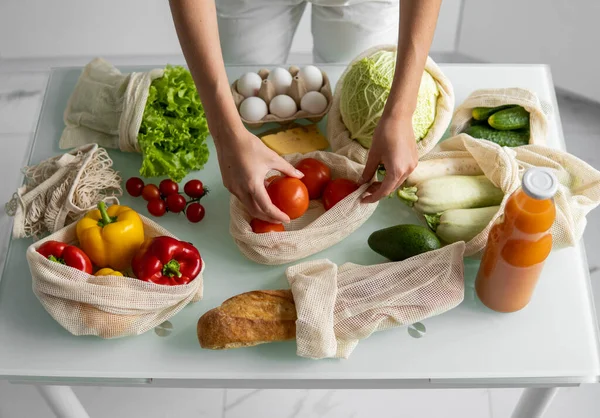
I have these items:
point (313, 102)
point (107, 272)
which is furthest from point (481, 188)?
point (107, 272)

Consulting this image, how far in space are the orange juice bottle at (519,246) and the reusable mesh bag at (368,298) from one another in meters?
0.06

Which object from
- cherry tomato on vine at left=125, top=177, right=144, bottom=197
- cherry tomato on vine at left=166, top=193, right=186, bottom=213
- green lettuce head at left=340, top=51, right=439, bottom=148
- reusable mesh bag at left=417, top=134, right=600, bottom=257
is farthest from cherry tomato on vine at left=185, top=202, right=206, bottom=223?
reusable mesh bag at left=417, top=134, right=600, bottom=257

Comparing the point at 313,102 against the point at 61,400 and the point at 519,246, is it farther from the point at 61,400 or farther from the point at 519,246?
the point at 61,400

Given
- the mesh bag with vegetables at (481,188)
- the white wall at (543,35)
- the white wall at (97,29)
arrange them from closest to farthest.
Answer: the mesh bag with vegetables at (481,188) < the white wall at (543,35) < the white wall at (97,29)

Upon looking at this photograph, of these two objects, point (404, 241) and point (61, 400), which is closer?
point (404, 241)

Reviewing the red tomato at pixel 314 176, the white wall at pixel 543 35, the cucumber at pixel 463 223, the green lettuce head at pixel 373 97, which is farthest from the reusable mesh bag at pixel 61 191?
the white wall at pixel 543 35

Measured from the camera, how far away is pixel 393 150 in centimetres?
127

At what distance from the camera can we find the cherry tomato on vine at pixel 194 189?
1448 mm

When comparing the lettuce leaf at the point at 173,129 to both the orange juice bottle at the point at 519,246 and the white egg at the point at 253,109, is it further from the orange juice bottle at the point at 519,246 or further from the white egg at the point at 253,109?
the orange juice bottle at the point at 519,246

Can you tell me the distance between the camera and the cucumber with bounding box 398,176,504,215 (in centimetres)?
137

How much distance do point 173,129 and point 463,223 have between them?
619 millimetres

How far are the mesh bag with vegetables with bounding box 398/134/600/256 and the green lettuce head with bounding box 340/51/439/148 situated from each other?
0.26ft

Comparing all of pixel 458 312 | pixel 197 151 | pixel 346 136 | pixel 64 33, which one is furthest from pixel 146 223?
pixel 64 33

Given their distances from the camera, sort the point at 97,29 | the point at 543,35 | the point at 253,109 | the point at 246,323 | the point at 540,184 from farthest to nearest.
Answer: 1. the point at 97,29
2. the point at 543,35
3. the point at 253,109
4. the point at 246,323
5. the point at 540,184
